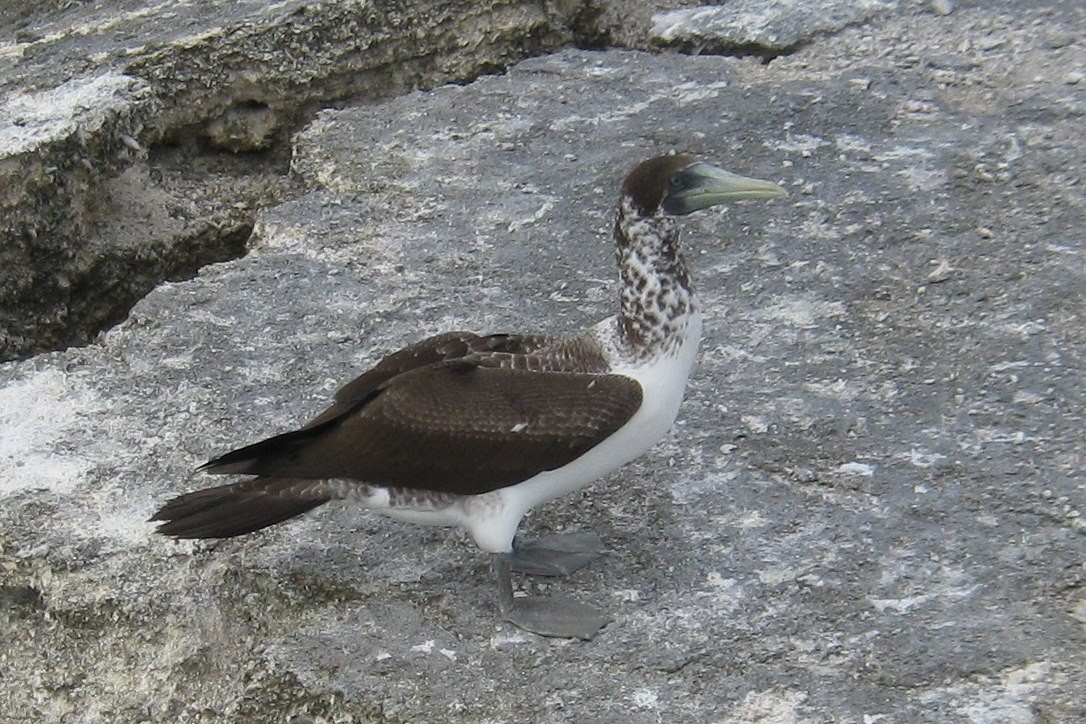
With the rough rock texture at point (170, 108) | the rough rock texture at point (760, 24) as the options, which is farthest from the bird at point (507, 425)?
the rough rock texture at point (760, 24)

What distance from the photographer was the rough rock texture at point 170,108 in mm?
4906

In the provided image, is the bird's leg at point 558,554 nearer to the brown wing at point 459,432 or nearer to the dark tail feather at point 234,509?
the brown wing at point 459,432

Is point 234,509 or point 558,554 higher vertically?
point 234,509

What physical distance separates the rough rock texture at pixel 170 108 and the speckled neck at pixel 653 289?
1986mm

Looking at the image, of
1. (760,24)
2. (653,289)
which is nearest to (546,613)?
(653,289)

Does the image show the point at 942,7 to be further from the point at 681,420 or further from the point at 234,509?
the point at 234,509

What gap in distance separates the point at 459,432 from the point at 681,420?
0.85 metres

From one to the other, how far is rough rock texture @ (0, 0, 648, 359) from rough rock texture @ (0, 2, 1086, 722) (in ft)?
0.79

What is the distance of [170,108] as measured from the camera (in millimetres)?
5230

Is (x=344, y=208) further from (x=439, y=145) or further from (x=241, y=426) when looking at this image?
(x=241, y=426)

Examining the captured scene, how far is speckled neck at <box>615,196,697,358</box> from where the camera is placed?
135 inches

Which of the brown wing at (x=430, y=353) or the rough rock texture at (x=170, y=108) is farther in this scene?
the rough rock texture at (x=170, y=108)

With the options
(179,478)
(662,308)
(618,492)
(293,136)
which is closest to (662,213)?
(662,308)

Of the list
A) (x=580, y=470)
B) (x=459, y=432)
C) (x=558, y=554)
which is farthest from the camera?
(x=558, y=554)
